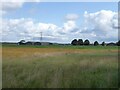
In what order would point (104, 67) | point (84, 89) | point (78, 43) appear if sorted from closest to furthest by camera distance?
1. point (84, 89)
2. point (104, 67)
3. point (78, 43)

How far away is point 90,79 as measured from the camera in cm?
1226

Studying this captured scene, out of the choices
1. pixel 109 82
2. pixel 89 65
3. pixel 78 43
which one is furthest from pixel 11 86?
pixel 78 43

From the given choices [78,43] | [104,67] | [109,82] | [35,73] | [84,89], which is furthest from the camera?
[78,43]

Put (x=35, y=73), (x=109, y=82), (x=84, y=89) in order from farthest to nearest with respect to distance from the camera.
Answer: (x=35, y=73), (x=109, y=82), (x=84, y=89)

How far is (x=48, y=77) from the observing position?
41.1 ft

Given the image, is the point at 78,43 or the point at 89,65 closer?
the point at 89,65

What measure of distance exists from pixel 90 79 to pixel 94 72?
67.8 inches

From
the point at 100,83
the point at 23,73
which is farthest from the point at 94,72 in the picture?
the point at 23,73

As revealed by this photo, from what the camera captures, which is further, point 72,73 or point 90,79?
point 72,73

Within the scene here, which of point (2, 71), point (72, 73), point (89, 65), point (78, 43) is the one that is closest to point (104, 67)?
point (89, 65)

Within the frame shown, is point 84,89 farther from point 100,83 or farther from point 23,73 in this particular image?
point 23,73

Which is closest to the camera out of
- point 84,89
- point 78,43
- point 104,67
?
point 84,89

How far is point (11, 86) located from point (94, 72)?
4.24m

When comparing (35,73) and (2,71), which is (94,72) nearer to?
(35,73)
